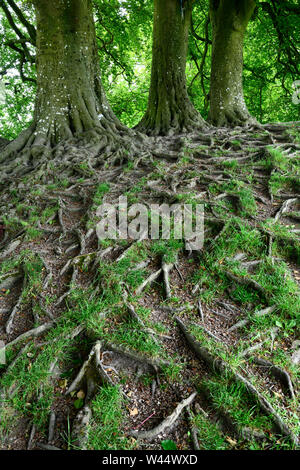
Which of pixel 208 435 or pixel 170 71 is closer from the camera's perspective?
pixel 208 435

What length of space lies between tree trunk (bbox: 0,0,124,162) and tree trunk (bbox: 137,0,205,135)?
1.92m

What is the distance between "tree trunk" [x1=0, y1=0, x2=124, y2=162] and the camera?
21.1 feet

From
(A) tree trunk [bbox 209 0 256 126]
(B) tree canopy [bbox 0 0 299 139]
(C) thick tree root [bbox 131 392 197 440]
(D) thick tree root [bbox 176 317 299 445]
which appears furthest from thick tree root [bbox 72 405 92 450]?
(B) tree canopy [bbox 0 0 299 139]

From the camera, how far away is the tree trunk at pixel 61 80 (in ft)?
21.1

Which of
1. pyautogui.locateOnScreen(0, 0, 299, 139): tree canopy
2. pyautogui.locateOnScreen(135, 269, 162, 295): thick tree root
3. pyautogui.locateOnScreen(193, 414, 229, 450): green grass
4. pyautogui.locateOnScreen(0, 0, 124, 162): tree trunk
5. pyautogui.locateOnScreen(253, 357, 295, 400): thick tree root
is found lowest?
pyautogui.locateOnScreen(193, 414, 229, 450): green grass

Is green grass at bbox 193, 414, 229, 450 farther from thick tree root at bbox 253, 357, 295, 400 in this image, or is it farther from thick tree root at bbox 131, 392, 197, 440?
thick tree root at bbox 253, 357, 295, 400

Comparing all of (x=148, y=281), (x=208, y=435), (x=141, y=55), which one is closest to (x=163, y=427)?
(x=208, y=435)

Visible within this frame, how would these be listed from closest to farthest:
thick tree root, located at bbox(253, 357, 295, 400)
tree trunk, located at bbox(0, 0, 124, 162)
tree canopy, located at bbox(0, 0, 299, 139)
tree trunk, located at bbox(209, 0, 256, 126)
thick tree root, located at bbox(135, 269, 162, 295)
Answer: thick tree root, located at bbox(253, 357, 295, 400)
thick tree root, located at bbox(135, 269, 162, 295)
tree trunk, located at bbox(0, 0, 124, 162)
tree trunk, located at bbox(209, 0, 256, 126)
tree canopy, located at bbox(0, 0, 299, 139)

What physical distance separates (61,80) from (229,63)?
Answer: 489 centimetres

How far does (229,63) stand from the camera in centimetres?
830

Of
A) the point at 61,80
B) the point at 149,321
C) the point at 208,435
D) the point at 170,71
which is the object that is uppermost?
the point at 170,71

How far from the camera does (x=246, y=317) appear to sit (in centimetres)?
258

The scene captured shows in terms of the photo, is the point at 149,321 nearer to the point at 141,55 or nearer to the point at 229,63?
the point at 229,63

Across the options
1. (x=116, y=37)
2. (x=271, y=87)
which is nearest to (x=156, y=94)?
(x=116, y=37)
